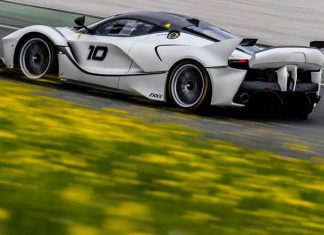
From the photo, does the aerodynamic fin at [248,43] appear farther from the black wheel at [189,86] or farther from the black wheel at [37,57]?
the black wheel at [37,57]

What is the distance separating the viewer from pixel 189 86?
9.10 meters

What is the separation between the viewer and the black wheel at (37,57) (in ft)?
33.0

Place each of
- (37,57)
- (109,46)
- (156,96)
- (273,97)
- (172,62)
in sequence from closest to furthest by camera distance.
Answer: (273,97), (172,62), (156,96), (109,46), (37,57)

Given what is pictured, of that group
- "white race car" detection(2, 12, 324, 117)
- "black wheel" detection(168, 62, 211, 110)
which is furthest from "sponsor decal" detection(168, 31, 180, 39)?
"black wheel" detection(168, 62, 211, 110)

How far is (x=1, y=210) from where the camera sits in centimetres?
323

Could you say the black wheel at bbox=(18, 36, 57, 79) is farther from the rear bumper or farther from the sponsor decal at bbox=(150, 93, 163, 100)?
the rear bumper

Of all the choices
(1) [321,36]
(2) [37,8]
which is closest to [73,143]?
(2) [37,8]

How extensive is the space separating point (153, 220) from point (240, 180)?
4.25 ft

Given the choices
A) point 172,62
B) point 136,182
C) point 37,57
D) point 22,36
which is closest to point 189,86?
point 172,62

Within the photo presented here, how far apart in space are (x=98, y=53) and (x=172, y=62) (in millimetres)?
1093

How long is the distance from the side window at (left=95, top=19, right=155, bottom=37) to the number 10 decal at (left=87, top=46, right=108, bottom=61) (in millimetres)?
226

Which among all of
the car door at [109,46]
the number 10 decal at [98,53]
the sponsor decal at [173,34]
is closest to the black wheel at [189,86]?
the sponsor decal at [173,34]

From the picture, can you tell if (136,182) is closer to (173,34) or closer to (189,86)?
(189,86)

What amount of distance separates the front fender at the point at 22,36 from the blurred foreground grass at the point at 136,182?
3.90 metres
